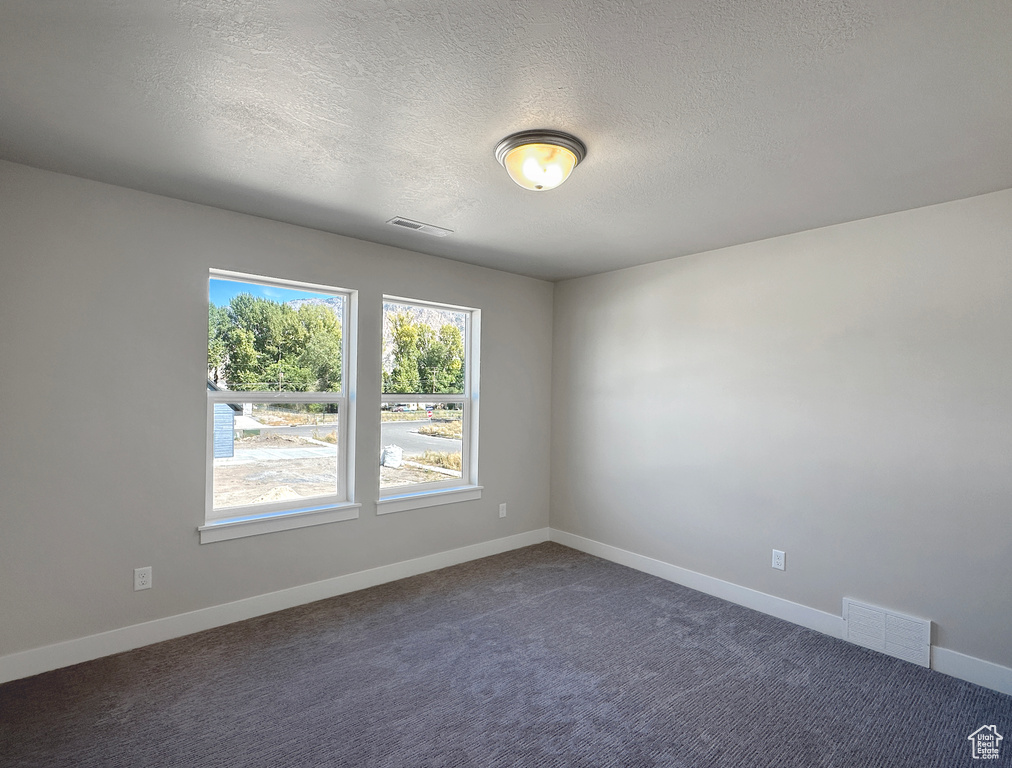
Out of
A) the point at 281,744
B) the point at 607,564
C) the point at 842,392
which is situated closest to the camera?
the point at 281,744

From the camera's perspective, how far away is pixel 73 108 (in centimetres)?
204

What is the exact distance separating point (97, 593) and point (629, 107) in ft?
11.4

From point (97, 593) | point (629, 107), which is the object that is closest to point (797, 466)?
point (629, 107)

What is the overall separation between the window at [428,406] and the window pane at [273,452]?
0.41 metres

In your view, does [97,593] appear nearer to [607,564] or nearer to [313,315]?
[313,315]

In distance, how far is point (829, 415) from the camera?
3.27 m

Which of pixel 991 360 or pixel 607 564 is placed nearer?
pixel 991 360

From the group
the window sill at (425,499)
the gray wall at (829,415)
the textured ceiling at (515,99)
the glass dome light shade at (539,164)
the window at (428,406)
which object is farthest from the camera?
the window at (428,406)

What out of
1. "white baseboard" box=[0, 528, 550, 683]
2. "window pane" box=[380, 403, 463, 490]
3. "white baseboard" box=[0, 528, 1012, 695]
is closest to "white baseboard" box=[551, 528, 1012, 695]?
"white baseboard" box=[0, 528, 1012, 695]

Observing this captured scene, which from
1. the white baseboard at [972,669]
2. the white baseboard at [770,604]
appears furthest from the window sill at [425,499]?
the white baseboard at [972,669]

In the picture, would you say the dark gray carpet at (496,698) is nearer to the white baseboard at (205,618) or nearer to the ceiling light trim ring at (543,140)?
the white baseboard at (205,618)

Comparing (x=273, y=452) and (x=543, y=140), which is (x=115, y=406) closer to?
(x=273, y=452)

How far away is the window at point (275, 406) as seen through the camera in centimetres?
329

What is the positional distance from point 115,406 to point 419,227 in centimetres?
202
